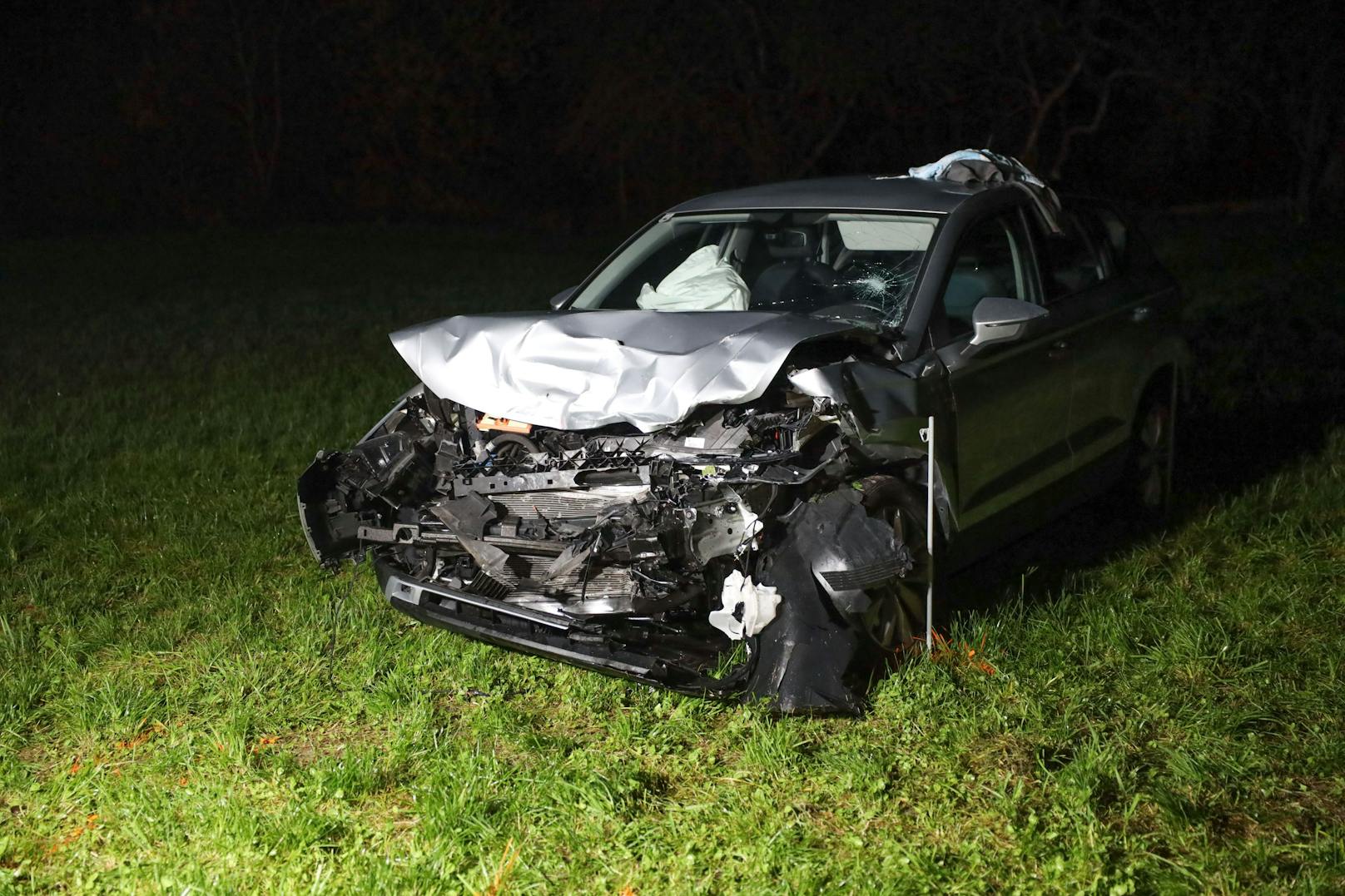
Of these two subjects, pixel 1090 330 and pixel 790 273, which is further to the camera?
pixel 1090 330

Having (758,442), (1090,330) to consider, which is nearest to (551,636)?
(758,442)

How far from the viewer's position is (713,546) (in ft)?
13.9

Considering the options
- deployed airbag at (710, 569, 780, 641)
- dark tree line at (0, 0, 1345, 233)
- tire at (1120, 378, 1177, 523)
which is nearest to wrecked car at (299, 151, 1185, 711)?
deployed airbag at (710, 569, 780, 641)

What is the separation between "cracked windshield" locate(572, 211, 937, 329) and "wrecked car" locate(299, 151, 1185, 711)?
12 millimetres

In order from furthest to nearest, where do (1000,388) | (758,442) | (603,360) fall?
(1000,388) < (603,360) < (758,442)

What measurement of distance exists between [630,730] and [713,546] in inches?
25.0

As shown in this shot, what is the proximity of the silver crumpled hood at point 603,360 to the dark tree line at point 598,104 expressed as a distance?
24.3m

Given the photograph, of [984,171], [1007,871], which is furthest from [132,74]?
[1007,871]

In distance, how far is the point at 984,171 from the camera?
18.1 feet

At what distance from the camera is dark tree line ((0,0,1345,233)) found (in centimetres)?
2808

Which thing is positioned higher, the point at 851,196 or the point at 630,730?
the point at 851,196

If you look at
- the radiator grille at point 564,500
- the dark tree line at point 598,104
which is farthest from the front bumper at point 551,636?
the dark tree line at point 598,104

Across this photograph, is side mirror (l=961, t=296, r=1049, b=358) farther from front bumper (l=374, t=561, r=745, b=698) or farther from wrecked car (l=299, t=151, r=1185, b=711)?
front bumper (l=374, t=561, r=745, b=698)

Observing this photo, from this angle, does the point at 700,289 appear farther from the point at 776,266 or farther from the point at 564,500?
the point at 564,500
